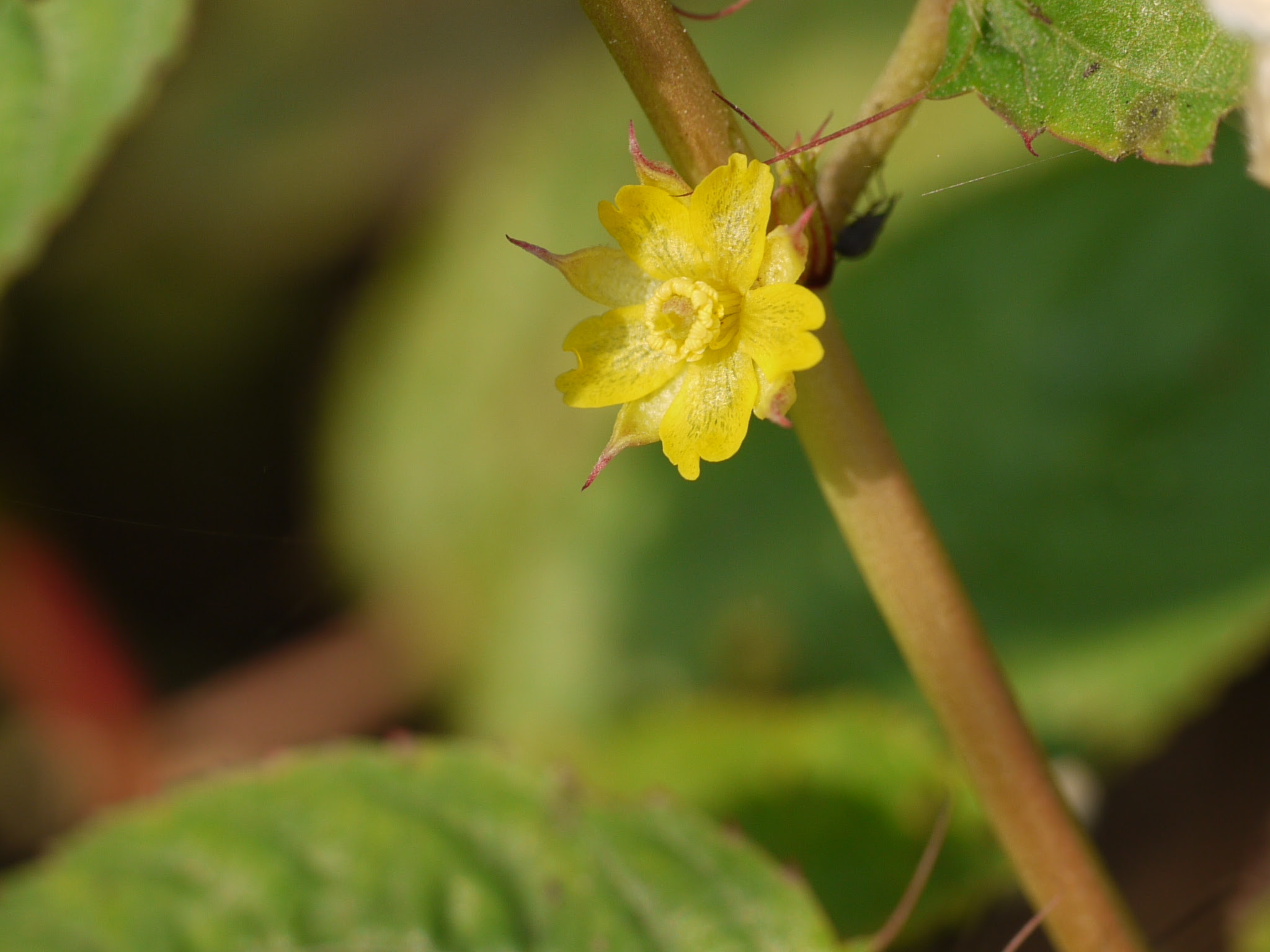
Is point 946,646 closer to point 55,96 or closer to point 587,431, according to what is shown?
point 55,96

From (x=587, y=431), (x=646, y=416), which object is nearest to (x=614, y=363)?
(x=646, y=416)

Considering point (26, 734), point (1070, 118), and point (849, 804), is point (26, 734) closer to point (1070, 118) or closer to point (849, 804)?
point (849, 804)

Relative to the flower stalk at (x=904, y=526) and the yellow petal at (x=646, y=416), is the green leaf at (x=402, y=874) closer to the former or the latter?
the flower stalk at (x=904, y=526)

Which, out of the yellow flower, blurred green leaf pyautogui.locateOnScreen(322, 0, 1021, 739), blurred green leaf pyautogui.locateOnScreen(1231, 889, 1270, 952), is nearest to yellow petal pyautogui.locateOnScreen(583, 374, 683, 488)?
the yellow flower

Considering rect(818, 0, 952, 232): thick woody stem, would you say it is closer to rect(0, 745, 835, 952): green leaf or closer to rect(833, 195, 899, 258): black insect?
rect(833, 195, 899, 258): black insect

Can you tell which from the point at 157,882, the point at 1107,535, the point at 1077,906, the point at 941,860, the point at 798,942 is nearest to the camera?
the point at 1077,906

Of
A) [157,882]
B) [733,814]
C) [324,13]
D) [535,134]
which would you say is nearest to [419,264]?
[535,134]
